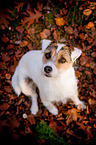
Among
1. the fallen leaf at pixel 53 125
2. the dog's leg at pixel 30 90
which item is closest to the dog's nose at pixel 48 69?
the dog's leg at pixel 30 90

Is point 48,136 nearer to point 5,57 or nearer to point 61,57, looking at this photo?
point 61,57

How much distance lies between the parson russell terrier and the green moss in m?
0.39

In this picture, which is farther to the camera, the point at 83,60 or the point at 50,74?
the point at 83,60

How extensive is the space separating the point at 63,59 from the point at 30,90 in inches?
50.4

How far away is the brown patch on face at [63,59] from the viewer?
1879mm

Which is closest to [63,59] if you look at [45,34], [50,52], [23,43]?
[50,52]

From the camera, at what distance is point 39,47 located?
3268mm

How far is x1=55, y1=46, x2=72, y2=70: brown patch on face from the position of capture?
1.88 metres

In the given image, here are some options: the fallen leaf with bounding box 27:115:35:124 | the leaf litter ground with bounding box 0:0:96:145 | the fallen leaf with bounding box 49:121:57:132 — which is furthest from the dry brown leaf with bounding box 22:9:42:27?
the fallen leaf with bounding box 49:121:57:132

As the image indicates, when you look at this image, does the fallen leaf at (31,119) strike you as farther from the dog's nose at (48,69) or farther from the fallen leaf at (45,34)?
the fallen leaf at (45,34)

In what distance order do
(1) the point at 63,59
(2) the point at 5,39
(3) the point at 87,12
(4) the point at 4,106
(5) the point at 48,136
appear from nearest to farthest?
(1) the point at 63,59 → (5) the point at 48,136 → (4) the point at 4,106 → (3) the point at 87,12 → (2) the point at 5,39

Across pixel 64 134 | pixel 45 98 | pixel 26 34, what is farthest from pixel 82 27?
pixel 64 134

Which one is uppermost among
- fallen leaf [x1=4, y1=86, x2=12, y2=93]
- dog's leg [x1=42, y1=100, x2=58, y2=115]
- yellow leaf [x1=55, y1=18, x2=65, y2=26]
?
yellow leaf [x1=55, y1=18, x2=65, y2=26]

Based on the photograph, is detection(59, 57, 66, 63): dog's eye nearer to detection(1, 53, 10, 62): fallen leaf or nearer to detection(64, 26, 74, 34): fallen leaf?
detection(64, 26, 74, 34): fallen leaf
